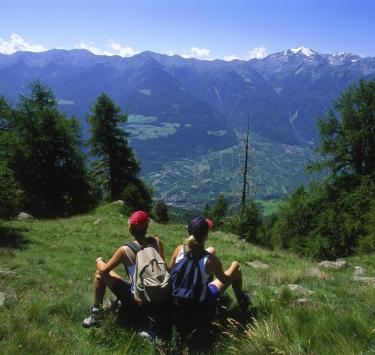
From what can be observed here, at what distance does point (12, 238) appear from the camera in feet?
58.0

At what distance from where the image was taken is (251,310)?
258 inches

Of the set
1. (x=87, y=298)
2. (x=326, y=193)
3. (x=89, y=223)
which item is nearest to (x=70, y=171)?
(x=89, y=223)

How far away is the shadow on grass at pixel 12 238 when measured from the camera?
16.2 metres

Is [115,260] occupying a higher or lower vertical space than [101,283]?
higher

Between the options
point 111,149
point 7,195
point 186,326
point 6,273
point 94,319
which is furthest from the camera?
point 111,149

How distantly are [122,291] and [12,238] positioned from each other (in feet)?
42.7

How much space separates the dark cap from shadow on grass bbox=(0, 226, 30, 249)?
39.5ft

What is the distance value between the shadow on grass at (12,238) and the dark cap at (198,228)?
12025 millimetres

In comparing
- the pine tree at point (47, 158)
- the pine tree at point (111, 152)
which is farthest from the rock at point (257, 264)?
the pine tree at point (111, 152)

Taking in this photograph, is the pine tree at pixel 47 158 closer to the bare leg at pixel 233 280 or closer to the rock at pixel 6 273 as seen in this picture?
the rock at pixel 6 273

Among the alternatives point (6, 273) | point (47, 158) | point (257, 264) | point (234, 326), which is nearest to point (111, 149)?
point (47, 158)

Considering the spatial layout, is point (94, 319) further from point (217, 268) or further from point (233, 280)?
point (233, 280)

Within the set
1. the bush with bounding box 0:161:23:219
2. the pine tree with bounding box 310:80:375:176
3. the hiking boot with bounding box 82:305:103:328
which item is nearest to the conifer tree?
the pine tree with bounding box 310:80:375:176

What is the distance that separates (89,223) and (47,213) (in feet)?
31.2
